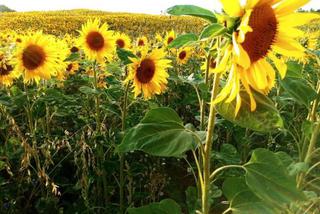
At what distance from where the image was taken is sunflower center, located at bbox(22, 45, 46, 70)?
2.59 m

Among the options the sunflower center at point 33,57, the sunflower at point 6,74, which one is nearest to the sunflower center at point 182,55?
the sunflower center at point 33,57

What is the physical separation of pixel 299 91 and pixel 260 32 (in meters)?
0.62

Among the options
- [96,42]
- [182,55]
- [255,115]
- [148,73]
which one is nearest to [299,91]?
[255,115]

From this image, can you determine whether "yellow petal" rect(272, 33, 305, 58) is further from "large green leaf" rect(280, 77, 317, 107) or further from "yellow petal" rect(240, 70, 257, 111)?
"large green leaf" rect(280, 77, 317, 107)

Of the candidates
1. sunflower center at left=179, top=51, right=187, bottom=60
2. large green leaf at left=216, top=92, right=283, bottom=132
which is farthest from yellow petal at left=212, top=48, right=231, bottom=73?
sunflower center at left=179, top=51, right=187, bottom=60

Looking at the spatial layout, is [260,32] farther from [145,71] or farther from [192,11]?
[145,71]

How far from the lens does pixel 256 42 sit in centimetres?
103

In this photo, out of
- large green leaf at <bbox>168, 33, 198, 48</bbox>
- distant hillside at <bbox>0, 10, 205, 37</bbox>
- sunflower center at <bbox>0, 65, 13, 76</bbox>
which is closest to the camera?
large green leaf at <bbox>168, 33, 198, 48</bbox>

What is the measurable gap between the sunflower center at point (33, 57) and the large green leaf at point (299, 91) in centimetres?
152

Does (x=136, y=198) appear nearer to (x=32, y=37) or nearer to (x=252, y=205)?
(x=32, y=37)

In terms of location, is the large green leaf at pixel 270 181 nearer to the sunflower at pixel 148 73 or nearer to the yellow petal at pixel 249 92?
the yellow petal at pixel 249 92

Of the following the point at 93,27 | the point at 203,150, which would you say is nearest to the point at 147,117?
the point at 203,150

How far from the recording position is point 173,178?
9.98 feet

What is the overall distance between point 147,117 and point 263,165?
294mm
